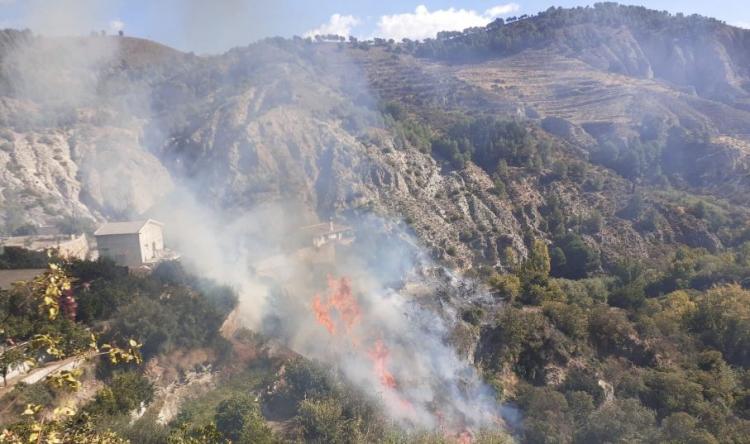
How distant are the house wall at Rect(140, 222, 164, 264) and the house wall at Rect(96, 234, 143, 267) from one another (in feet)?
1.07

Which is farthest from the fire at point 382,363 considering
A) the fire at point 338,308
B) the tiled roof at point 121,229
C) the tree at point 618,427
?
the tiled roof at point 121,229

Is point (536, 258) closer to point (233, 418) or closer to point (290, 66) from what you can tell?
point (233, 418)

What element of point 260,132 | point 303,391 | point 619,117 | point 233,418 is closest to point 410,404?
point 303,391

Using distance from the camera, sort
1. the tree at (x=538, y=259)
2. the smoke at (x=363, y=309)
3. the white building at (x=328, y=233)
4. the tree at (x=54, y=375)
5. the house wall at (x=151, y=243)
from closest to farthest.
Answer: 1. the tree at (x=54, y=375)
2. the smoke at (x=363, y=309)
3. the house wall at (x=151, y=243)
4. the white building at (x=328, y=233)
5. the tree at (x=538, y=259)

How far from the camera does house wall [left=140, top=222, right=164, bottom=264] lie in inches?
1254

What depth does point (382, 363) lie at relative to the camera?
71.7ft

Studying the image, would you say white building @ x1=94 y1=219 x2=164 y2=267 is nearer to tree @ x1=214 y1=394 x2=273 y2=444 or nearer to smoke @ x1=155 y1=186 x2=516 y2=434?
smoke @ x1=155 y1=186 x2=516 y2=434

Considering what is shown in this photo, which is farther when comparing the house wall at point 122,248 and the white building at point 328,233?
the white building at point 328,233

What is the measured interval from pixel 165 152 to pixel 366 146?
18.8 metres

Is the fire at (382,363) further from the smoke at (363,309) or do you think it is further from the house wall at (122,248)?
the house wall at (122,248)

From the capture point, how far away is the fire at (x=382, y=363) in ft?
67.9

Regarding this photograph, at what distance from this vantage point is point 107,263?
2438cm

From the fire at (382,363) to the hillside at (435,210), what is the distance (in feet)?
0.43

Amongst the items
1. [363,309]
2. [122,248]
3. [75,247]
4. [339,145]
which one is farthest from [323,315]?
[339,145]
